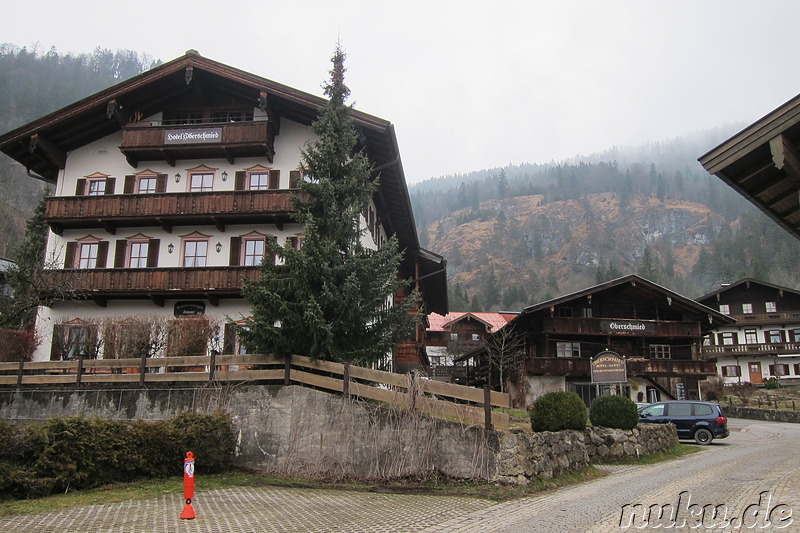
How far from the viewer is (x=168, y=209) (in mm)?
26812

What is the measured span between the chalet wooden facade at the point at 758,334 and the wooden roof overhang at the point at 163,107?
50.4m

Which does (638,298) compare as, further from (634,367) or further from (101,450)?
(101,450)

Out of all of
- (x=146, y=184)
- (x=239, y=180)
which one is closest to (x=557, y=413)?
(x=239, y=180)

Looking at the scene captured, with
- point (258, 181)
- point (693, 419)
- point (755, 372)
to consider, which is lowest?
point (693, 419)

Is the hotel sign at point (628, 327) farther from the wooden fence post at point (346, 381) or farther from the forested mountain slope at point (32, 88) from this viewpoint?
the forested mountain slope at point (32, 88)

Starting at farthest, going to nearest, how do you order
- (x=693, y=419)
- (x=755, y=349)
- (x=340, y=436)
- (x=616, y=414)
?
(x=755, y=349)
(x=693, y=419)
(x=616, y=414)
(x=340, y=436)

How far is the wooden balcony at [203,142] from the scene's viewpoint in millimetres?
26719

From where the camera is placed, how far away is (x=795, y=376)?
214ft

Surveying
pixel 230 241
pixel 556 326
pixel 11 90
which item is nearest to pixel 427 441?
pixel 230 241

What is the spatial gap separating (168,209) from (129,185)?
285 centimetres

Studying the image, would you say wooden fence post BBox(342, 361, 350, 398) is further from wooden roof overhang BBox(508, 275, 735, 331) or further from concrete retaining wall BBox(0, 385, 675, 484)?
wooden roof overhang BBox(508, 275, 735, 331)

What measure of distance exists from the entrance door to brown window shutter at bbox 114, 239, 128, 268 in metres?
62.8

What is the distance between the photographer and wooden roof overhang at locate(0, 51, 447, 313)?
26.2 metres

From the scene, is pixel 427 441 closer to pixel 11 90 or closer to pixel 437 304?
pixel 437 304
